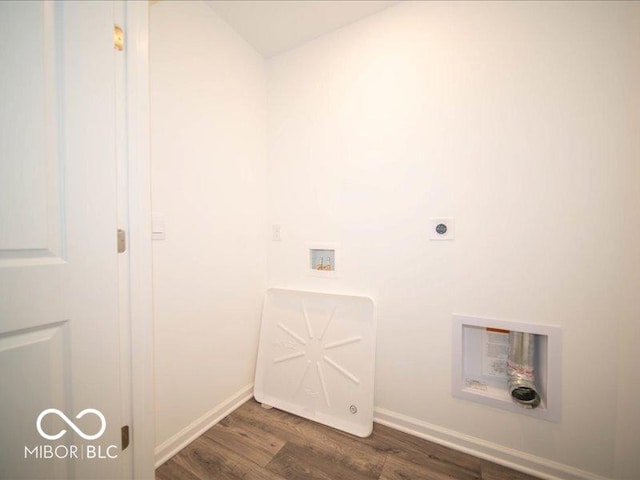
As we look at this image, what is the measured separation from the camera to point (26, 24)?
2.31ft

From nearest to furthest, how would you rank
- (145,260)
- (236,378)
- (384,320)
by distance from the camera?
1. (145,260)
2. (384,320)
3. (236,378)

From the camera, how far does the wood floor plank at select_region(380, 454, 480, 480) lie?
112 centimetres

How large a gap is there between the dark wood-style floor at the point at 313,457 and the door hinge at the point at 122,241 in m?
1.07

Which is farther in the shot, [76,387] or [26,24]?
[76,387]

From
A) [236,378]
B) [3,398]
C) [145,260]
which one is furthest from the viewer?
[236,378]

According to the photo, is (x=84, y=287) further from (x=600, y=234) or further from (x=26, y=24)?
(x=600, y=234)

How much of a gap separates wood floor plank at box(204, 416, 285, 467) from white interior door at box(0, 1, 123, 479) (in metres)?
0.53

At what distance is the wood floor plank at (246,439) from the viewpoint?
4.05ft

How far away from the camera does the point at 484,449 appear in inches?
47.9

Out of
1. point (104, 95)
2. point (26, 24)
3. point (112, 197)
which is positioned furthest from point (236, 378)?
point (26, 24)

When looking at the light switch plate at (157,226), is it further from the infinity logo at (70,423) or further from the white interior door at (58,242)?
the infinity logo at (70,423)

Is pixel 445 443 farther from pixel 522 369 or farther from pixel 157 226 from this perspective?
pixel 157 226

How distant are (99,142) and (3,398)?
81cm

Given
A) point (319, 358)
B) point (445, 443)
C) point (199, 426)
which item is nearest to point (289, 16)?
point (319, 358)
